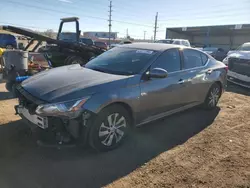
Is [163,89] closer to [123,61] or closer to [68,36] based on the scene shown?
[123,61]

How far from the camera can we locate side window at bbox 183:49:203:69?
456 cm

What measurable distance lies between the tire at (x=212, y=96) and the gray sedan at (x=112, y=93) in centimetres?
54

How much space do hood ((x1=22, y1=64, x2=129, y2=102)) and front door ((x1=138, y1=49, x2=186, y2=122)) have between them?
1.64 feet

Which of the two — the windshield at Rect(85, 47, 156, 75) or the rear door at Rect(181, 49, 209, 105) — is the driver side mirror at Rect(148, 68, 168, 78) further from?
the rear door at Rect(181, 49, 209, 105)

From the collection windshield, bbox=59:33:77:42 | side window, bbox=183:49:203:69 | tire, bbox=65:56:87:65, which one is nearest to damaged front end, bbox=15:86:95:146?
side window, bbox=183:49:203:69

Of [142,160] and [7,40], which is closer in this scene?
[142,160]

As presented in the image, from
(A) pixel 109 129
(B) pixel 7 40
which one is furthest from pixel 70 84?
(B) pixel 7 40

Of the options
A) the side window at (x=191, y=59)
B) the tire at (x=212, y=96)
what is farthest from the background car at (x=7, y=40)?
the tire at (x=212, y=96)

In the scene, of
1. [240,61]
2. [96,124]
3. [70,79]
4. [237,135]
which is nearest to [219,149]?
[237,135]

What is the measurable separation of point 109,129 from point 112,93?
0.54m

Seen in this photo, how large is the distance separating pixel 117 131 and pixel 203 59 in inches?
115

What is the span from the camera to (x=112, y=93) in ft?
10.3

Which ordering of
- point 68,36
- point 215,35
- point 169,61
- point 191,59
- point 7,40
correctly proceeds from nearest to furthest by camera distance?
point 169,61
point 191,59
point 68,36
point 7,40
point 215,35

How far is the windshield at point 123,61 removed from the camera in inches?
147
